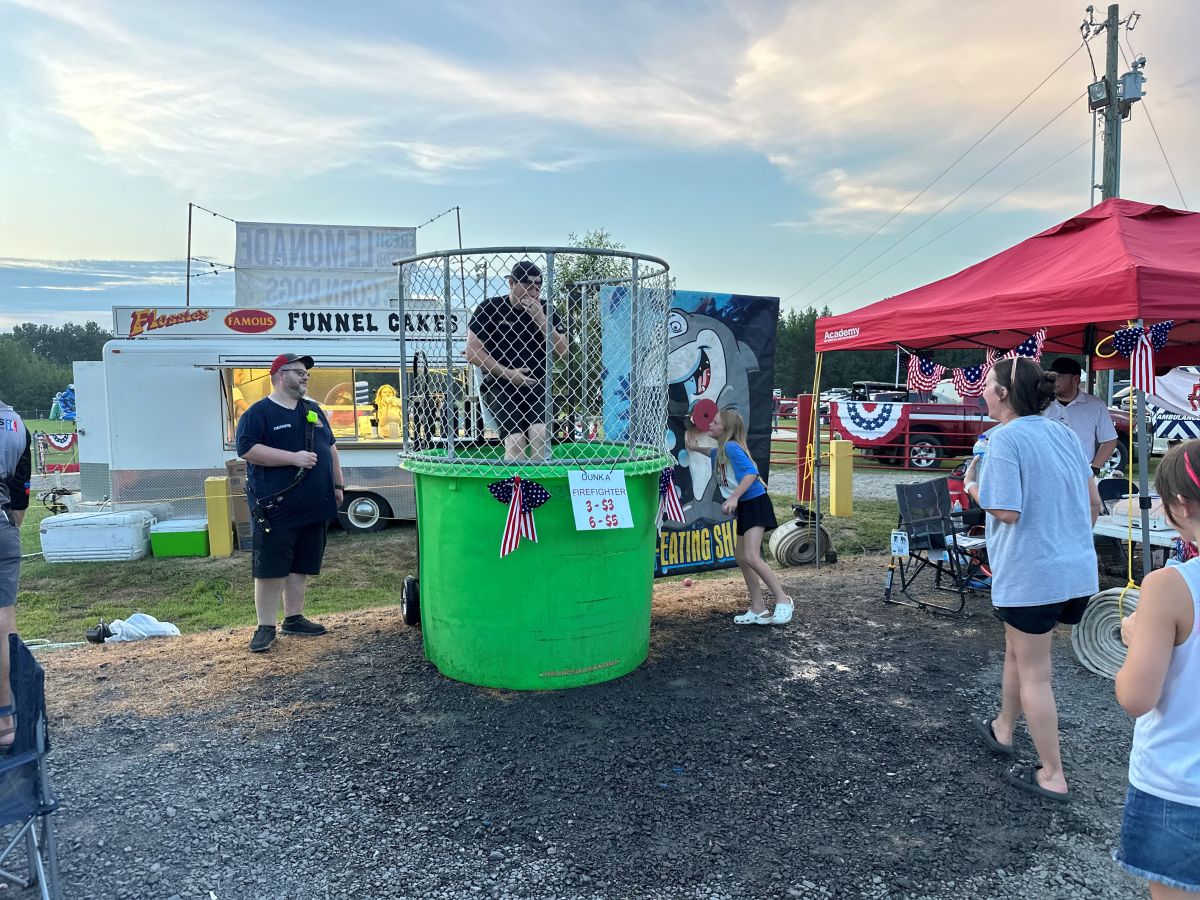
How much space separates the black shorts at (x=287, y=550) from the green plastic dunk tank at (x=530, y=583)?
108 cm

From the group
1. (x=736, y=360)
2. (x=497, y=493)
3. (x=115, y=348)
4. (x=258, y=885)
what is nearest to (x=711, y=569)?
(x=736, y=360)

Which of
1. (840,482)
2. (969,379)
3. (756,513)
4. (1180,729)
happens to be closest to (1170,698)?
(1180,729)

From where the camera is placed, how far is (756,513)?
5320 mm

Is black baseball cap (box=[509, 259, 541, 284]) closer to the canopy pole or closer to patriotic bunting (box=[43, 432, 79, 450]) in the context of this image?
the canopy pole

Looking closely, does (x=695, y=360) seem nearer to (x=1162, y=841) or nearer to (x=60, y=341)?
(x=1162, y=841)

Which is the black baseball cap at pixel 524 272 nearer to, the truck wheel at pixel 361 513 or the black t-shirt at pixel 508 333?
the black t-shirt at pixel 508 333

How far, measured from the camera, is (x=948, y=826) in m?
3.01

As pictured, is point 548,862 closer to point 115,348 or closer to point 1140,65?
point 115,348

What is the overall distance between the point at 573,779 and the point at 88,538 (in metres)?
9.09

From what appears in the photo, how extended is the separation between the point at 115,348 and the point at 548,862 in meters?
10.4

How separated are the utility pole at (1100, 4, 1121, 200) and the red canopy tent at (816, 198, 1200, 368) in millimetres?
9610

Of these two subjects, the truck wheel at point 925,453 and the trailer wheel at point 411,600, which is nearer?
the trailer wheel at point 411,600

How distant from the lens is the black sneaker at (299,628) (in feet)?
17.4

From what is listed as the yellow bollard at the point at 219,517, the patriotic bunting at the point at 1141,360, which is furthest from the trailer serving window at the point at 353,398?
the patriotic bunting at the point at 1141,360
